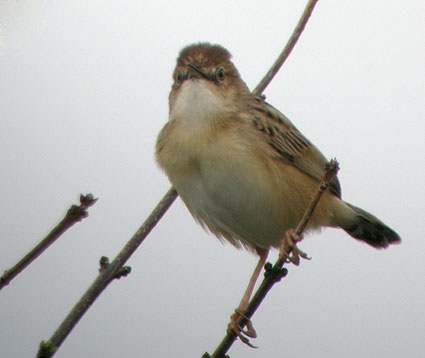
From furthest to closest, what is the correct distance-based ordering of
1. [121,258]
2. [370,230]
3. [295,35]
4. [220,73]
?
[370,230] → [220,73] → [295,35] → [121,258]

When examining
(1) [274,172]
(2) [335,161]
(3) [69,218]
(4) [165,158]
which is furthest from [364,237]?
(3) [69,218]

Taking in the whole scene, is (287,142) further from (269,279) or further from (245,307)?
(269,279)

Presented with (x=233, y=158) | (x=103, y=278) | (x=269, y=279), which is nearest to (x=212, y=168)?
(x=233, y=158)

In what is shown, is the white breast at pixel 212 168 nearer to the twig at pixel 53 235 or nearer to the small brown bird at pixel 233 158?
the small brown bird at pixel 233 158

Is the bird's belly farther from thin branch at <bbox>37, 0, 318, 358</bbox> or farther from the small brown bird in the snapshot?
thin branch at <bbox>37, 0, 318, 358</bbox>

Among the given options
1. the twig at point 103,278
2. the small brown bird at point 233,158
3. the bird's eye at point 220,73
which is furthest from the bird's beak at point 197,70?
the twig at point 103,278

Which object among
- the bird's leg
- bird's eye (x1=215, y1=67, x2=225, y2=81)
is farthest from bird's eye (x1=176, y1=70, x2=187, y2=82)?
the bird's leg
